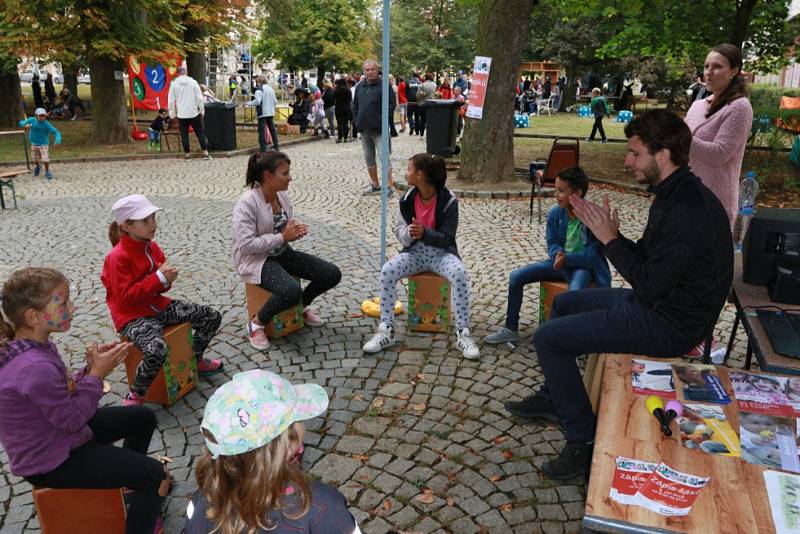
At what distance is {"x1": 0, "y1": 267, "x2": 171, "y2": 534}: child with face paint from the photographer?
8.25ft

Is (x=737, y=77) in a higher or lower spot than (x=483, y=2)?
lower

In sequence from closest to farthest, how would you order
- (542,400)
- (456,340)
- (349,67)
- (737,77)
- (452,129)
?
(542,400) < (737,77) < (456,340) < (452,129) < (349,67)

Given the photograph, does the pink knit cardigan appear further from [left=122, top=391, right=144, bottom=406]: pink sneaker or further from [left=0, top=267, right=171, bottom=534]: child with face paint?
[left=122, top=391, right=144, bottom=406]: pink sneaker

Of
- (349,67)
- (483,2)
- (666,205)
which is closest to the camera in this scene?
(666,205)

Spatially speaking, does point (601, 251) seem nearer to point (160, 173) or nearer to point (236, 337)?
point (236, 337)

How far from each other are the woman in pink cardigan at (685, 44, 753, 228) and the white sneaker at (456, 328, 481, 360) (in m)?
2.05

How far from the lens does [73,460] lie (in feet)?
8.80

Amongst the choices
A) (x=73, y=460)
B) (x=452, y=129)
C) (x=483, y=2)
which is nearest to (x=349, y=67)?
(x=452, y=129)

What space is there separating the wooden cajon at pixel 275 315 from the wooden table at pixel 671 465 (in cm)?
290

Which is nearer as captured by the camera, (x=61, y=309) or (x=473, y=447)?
(x=61, y=309)

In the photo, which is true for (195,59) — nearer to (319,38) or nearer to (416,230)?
(319,38)

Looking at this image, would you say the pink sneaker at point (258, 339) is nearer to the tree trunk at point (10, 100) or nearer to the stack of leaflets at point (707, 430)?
the stack of leaflets at point (707, 430)

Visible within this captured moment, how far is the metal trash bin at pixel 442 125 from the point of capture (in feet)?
48.2

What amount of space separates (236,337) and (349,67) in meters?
38.2
